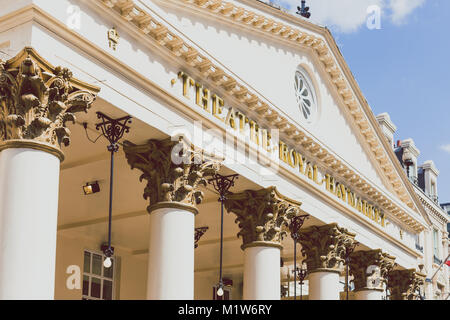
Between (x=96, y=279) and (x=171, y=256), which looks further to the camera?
(x=96, y=279)

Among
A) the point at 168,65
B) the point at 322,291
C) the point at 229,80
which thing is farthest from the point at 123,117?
the point at 322,291

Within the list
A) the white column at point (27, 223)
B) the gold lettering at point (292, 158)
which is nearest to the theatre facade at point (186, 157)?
the white column at point (27, 223)

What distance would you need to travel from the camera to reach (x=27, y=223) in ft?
40.3

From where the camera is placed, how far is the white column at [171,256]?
15727 mm

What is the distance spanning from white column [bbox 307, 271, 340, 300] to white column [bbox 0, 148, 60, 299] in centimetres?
1231

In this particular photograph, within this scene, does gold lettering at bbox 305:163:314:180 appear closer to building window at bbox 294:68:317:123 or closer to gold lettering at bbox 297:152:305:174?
gold lettering at bbox 297:152:305:174

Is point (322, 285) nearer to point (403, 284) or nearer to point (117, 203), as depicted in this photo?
point (117, 203)

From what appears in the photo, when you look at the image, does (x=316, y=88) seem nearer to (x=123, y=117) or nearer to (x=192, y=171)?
(x=192, y=171)

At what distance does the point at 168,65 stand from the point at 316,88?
31.8 ft

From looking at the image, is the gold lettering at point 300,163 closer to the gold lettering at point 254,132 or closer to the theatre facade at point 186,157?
the theatre facade at point 186,157

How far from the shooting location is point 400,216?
1179 inches

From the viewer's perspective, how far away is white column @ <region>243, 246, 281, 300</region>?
1928 cm

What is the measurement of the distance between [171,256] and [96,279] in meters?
9.41

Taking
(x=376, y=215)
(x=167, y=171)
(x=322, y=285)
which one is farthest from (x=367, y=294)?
(x=167, y=171)
